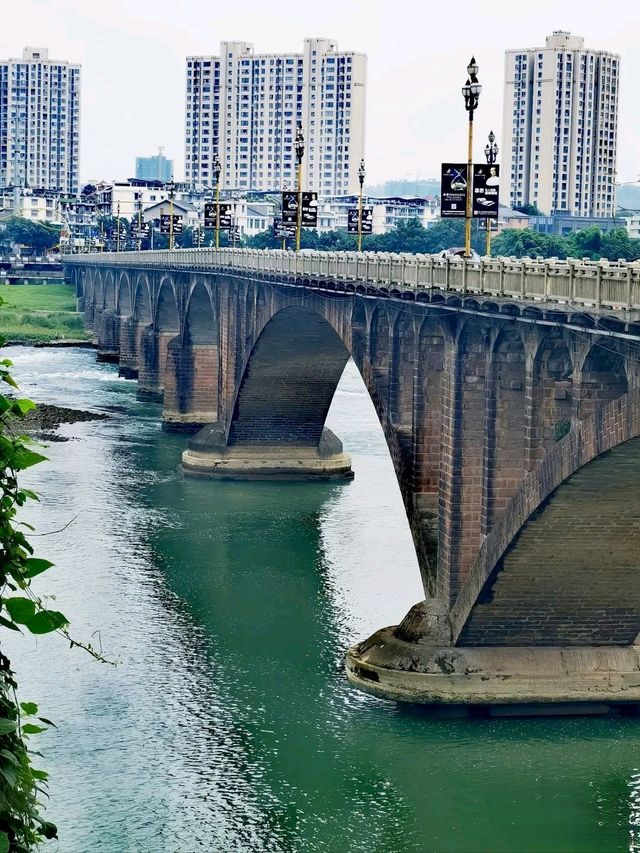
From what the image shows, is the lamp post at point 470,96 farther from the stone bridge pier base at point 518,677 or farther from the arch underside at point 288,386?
the arch underside at point 288,386

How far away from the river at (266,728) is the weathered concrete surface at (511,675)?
0.59 m

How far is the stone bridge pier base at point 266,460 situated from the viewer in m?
76.2

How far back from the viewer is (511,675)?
38.2 metres

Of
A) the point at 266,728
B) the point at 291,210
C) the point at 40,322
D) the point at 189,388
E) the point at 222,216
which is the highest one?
the point at 222,216

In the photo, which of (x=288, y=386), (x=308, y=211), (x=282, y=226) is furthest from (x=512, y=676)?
(x=282, y=226)

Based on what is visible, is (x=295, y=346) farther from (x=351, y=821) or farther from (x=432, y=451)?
(x=351, y=821)

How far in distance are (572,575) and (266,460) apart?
40448 millimetres

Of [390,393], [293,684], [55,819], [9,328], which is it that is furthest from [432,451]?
[9,328]

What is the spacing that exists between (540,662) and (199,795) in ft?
30.9

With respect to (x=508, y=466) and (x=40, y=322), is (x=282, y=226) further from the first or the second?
(x=40, y=322)

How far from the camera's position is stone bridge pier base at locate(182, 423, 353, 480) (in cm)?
7619

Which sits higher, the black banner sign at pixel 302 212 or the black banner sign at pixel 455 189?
the black banner sign at pixel 302 212

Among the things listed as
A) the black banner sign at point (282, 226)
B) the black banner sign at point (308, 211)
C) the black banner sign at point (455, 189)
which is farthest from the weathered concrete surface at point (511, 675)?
the black banner sign at point (282, 226)

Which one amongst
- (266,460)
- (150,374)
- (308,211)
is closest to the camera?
(308,211)
